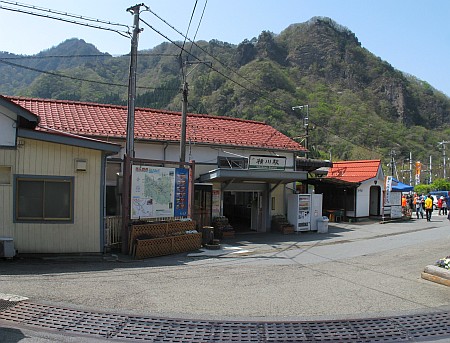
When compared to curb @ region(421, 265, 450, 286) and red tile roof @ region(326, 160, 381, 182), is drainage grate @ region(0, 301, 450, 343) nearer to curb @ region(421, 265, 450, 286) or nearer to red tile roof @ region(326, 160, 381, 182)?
curb @ region(421, 265, 450, 286)

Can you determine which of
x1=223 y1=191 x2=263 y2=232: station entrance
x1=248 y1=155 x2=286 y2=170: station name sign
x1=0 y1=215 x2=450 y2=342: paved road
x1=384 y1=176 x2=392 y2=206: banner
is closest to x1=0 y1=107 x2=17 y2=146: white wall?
x1=0 y1=215 x2=450 y2=342: paved road

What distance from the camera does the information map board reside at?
1353 cm

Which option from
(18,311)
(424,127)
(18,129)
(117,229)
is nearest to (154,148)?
(117,229)

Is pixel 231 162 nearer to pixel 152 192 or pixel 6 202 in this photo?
pixel 152 192

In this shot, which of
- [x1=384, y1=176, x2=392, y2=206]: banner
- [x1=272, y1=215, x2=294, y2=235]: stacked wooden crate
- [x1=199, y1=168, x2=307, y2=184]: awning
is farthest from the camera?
[x1=384, y1=176, x2=392, y2=206]: banner

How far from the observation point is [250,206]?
22.6m

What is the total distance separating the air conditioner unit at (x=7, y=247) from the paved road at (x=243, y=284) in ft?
1.16

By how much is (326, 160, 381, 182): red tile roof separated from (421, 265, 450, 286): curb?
1832cm

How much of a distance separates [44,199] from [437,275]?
10291 mm

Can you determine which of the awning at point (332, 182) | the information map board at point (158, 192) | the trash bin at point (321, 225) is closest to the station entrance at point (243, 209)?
the trash bin at point (321, 225)

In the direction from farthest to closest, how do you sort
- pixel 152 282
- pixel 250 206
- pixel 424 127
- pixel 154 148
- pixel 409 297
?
pixel 424 127 → pixel 250 206 → pixel 154 148 → pixel 152 282 → pixel 409 297

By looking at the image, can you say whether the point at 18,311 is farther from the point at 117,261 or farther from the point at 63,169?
the point at 63,169

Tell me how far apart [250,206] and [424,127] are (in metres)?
73.5

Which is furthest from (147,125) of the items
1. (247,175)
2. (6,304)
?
(6,304)
